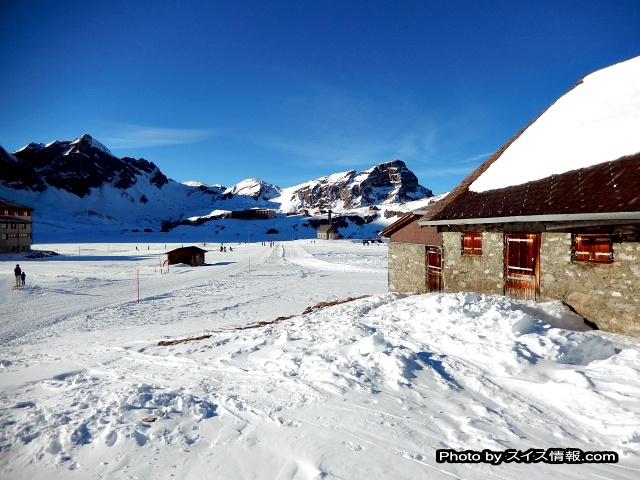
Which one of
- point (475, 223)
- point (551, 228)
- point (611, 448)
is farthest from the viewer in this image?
point (475, 223)

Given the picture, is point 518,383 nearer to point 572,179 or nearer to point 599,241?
point 599,241

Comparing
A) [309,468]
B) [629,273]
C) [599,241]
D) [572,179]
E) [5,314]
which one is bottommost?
[5,314]

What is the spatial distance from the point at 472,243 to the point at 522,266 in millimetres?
1763

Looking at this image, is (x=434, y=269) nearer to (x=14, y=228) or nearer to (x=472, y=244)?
(x=472, y=244)

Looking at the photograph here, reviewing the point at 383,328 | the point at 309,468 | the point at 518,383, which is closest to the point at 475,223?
the point at 383,328

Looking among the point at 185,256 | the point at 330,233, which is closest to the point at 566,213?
the point at 185,256

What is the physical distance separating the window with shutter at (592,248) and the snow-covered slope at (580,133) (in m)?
2.10

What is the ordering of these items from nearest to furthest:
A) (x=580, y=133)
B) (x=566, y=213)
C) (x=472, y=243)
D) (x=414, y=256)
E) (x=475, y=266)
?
(x=566, y=213), (x=580, y=133), (x=475, y=266), (x=472, y=243), (x=414, y=256)

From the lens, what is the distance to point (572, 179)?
8.34 metres

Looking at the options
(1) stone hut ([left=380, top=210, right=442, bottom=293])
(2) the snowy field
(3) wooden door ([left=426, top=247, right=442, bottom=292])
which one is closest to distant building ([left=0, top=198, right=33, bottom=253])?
(2) the snowy field

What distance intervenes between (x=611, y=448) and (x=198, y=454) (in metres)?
4.86

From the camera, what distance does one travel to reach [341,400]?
5.00m

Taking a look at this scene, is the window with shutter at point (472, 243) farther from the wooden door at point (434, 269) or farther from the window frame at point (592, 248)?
the window frame at point (592, 248)

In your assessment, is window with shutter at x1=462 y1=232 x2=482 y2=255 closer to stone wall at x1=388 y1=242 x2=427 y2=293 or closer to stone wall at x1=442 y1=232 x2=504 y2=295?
stone wall at x1=442 y1=232 x2=504 y2=295
